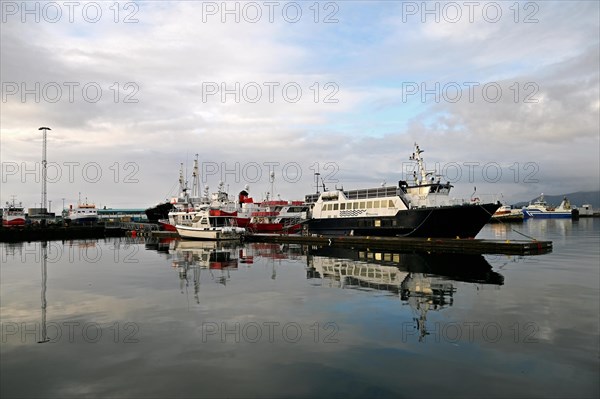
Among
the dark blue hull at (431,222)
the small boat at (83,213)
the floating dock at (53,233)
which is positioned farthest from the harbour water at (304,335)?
the small boat at (83,213)

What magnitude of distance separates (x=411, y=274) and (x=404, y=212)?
72.9 feet

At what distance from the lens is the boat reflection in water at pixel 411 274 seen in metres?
20.0

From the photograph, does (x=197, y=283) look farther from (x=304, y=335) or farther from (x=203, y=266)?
(x=304, y=335)

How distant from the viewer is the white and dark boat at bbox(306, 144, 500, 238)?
151 feet

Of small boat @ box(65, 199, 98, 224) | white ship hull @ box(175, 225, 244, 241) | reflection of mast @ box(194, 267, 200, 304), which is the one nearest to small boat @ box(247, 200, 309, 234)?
white ship hull @ box(175, 225, 244, 241)

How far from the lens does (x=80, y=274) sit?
29.3 metres

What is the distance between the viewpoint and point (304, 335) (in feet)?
46.8

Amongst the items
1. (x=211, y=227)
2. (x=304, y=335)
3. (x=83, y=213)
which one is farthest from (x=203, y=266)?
(x=83, y=213)

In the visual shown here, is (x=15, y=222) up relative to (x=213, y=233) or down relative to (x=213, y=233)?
up

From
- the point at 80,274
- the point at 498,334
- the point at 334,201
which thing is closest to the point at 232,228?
the point at 334,201

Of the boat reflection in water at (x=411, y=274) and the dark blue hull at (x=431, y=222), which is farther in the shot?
the dark blue hull at (x=431, y=222)

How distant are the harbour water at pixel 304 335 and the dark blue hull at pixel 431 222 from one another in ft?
58.8

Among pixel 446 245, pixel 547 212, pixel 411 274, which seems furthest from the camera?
pixel 547 212

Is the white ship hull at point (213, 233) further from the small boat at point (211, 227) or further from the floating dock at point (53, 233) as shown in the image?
the floating dock at point (53, 233)
